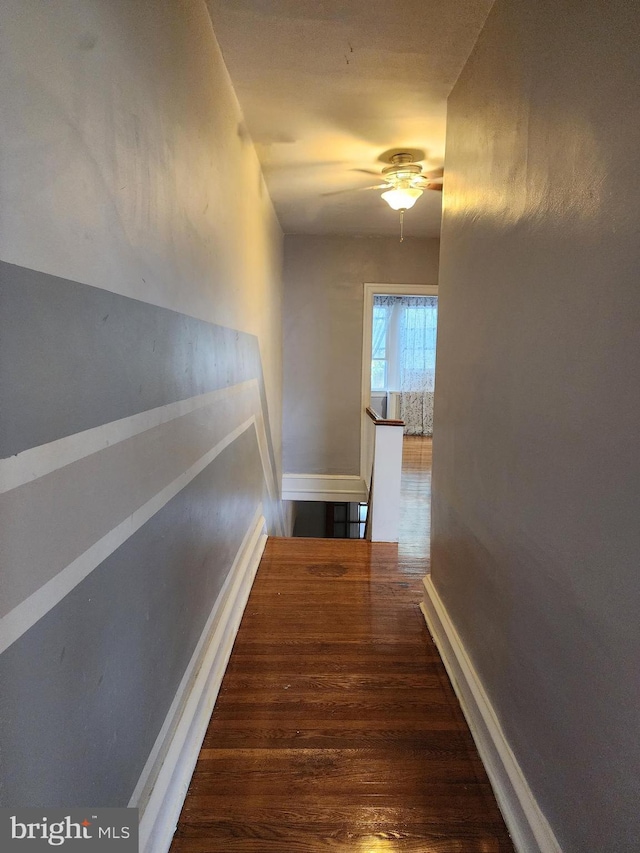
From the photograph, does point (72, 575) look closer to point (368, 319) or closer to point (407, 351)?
point (368, 319)

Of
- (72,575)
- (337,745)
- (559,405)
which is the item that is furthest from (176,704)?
(559,405)

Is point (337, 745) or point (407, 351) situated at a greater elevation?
point (407, 351)

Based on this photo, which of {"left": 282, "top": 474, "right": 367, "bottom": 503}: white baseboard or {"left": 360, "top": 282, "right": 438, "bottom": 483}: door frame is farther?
{"left": 282, "top": 474, "right": 367, "bottom": 503}: white baseboard

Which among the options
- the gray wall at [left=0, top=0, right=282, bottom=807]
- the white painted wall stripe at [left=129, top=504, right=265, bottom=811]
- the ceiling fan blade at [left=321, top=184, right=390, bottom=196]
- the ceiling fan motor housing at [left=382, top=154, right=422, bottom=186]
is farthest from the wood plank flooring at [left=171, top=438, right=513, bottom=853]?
the ceiling fan blade at [left=321, top=184, right=390, bottom=196]

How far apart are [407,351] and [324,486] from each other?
4063 millimetres

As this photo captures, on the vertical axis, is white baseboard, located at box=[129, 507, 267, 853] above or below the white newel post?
below

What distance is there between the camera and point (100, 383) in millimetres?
887

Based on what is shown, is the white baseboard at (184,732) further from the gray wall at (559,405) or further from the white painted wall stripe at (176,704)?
the gray wall at (559,405)

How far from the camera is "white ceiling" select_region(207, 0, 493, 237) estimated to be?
164cm

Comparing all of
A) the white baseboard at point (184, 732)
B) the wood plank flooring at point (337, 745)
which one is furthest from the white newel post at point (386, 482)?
the white baseboard at point (184, 732)

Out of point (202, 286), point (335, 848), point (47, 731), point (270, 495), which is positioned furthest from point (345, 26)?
point (270, 495)

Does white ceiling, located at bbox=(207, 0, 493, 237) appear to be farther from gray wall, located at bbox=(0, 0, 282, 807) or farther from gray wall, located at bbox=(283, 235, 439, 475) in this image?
gray wall, located at bbox=(283, 235, 439, 475)

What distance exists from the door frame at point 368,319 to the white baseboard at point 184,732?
2.83m

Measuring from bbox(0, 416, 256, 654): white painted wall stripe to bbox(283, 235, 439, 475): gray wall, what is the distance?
356cm
